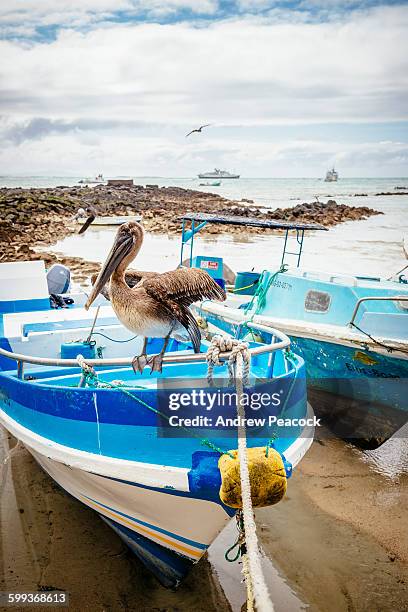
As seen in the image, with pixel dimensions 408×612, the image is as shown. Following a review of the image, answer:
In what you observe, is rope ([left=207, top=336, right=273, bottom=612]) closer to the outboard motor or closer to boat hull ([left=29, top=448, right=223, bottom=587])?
boat hull ([left=29, top=448, right=223, bottom=587])

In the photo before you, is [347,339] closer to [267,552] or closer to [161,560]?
[267,552]

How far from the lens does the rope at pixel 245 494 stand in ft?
7.30

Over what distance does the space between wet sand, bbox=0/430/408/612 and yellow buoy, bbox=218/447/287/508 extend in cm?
144

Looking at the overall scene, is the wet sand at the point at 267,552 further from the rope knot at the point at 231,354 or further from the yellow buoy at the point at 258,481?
the rope knot at the point at 231,354

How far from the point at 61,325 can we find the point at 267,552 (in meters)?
3.61

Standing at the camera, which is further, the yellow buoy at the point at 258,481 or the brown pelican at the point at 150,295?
the brown pelican at the point at 150,295

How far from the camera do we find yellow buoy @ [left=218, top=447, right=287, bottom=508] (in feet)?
10.7

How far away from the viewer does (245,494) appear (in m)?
2.99

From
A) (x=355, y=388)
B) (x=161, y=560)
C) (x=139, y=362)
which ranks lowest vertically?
(x=161, y=560)

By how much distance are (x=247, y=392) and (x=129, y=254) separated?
1446mm

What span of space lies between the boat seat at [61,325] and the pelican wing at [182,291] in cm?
272

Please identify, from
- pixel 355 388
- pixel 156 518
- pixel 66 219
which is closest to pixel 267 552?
pixel 156 518

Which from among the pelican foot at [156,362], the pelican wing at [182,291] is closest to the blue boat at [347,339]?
the pelican wing at [182,291]

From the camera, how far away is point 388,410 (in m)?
6.82
